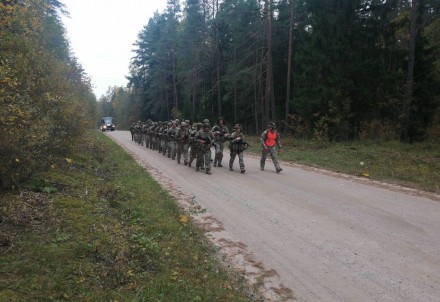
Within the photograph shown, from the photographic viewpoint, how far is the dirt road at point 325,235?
4.92 m

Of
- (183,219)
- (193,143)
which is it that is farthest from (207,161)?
(183,219)

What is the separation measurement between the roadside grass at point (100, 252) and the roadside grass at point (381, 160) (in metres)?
8.42

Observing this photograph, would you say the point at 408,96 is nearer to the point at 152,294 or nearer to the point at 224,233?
the point at 224,233

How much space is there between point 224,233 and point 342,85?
768 inches

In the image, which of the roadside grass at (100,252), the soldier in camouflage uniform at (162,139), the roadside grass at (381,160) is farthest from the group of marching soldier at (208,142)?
the roadside grass at (100,252)

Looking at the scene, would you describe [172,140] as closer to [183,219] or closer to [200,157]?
[200,157]

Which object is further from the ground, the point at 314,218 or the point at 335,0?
the point at 335,0

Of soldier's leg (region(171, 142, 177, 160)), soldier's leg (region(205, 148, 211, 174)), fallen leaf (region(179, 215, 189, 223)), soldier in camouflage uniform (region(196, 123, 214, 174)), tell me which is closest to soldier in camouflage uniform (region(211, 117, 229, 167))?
soldier in camouflage uniform (region(196, 123, 214, 174))

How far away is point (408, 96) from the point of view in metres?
20.6

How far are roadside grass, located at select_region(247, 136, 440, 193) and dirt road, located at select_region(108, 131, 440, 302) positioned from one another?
1.92 metres

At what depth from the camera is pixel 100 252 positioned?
17.6 feet

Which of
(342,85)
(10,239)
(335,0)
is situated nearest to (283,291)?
(10,239)

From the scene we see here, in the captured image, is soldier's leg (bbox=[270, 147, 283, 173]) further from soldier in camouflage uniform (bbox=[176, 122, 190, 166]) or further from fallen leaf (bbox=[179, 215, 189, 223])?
fallen leaf (bbox=[179, 215, 189, 223])

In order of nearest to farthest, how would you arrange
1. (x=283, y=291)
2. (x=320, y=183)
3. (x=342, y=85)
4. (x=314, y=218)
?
(x=283, y=291) < (x=314, y=218) < (x=320, y=183) < (x=342, y=85)
